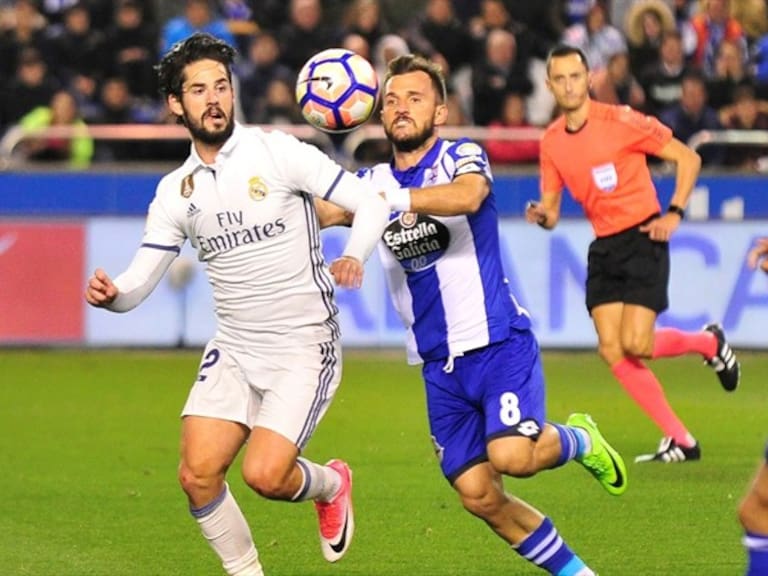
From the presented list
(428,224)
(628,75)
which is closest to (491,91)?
(628,75)

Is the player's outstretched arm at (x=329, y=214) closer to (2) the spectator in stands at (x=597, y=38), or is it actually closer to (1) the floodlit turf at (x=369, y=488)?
(1) the floodlit turf at (x=369, y=488)

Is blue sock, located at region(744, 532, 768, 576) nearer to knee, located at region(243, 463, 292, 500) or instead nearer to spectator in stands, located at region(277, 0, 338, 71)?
knee, located at region(243, 463, 292, 500)

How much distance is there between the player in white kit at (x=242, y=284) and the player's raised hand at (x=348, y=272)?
0.46 meters

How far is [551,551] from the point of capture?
6.80 metres

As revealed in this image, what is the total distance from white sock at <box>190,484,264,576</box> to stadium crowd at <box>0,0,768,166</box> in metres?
10.1

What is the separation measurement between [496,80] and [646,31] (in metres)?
1.68

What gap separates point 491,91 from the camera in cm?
1725

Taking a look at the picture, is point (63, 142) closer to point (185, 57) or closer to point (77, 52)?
point (77, 52)

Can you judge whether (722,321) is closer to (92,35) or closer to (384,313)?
(384,313)

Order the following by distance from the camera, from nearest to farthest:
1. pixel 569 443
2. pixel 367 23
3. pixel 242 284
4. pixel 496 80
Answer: pixel 242 284, pixel 569 443, pixel 496 80, pixel 367 23

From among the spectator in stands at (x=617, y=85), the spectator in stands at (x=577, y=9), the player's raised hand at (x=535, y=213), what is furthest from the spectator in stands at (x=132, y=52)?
the player's raised hand at (x=535, y=213)

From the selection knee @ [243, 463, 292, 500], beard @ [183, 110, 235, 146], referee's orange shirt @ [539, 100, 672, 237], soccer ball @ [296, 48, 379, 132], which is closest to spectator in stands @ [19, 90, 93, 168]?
referee's orange shirt @ [539, 100, 672, 237]

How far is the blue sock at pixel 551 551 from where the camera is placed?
→ 22.3ft

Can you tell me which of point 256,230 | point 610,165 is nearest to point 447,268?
point 256,230
